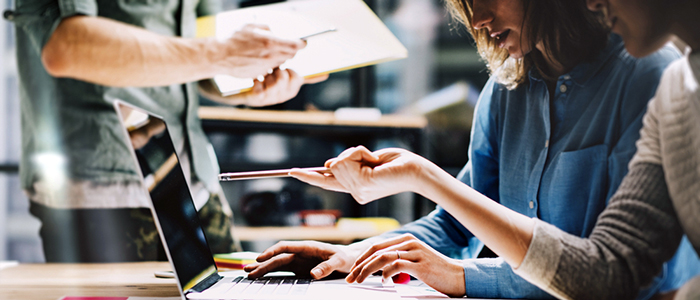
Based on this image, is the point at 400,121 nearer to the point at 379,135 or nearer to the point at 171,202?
the point at 379,135

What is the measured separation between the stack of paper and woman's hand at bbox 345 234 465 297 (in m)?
0.26

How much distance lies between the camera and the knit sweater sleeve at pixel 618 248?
712 millimetres

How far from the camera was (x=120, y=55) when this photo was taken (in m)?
0.89

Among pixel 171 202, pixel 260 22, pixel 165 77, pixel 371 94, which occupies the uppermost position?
pixel 260 22

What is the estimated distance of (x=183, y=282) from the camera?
2.25 feet

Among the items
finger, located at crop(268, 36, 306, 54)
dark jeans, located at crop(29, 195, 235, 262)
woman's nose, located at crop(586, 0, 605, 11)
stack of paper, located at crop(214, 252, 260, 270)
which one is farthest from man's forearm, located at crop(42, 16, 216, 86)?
woman's nose, located at crop(586, 0, 605, 11)

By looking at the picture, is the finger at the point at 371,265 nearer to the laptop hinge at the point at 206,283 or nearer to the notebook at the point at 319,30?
the laptop hinge at the point at 206,283

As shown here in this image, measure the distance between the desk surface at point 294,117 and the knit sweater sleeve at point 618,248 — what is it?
68cm

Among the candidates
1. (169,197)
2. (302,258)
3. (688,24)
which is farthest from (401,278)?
(688,24)

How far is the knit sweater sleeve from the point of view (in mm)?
712

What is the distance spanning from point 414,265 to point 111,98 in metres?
0.79

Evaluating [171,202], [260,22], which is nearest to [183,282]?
[171,202]

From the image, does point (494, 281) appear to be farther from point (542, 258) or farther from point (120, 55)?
point (120, 55)

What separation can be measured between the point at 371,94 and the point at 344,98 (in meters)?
0.21
